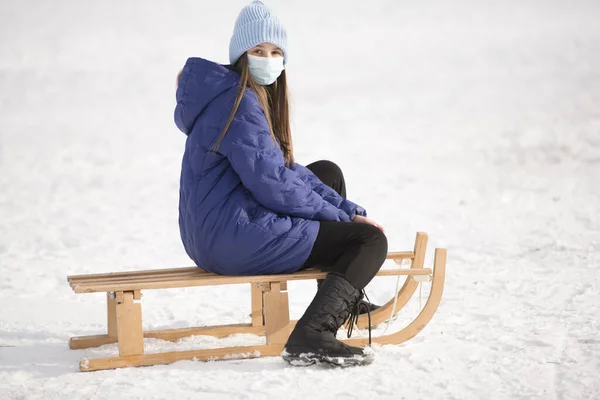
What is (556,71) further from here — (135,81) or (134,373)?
(134,373)

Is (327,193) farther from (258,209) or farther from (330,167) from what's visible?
(258,209)

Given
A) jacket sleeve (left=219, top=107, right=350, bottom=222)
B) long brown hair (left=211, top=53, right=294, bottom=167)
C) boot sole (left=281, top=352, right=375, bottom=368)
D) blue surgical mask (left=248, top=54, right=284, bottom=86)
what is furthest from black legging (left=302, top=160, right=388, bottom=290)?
blue surgical mask (left=248, top=54, right=284, bottom=86)

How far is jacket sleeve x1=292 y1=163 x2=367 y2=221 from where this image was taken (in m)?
3.90

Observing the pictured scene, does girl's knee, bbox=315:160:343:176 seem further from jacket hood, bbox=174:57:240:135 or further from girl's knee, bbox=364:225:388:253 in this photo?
jacket hood, bbox=174:57:240:135

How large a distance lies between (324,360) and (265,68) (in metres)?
1.34

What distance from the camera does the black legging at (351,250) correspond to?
3578mm

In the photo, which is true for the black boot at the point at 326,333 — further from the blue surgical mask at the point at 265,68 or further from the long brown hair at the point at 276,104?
the blue surgical mask at the point at 265,68

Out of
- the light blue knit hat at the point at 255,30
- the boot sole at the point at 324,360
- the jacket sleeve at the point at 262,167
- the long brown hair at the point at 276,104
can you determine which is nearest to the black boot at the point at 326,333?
the boot sole at the point at 324,360

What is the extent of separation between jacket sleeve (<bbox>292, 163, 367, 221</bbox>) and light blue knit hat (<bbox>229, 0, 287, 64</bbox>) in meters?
0.59

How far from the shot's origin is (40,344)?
402cm

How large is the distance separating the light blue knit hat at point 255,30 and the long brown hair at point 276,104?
6 centimetres

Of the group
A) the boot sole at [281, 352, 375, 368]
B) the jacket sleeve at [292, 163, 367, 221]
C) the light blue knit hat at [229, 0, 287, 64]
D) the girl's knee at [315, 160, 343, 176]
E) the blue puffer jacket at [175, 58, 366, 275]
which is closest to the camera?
the boot sole at [281, 352, 375, 368]

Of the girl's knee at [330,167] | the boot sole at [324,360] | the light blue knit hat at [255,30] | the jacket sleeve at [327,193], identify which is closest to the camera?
the boot sole at [324,360]

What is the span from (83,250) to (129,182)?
2189mm
